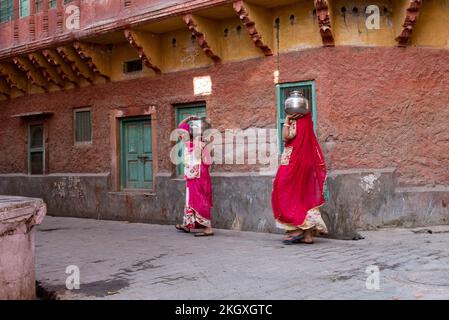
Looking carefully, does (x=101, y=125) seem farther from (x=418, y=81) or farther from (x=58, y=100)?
(x=418, y=81)

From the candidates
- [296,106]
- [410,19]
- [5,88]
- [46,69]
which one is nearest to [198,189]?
[296,106]

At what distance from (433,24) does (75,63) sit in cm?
704

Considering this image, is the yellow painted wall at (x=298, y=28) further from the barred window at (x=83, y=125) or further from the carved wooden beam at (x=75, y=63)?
the barred window at (x=83, y=125)

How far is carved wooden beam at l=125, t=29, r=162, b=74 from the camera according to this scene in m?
9.67

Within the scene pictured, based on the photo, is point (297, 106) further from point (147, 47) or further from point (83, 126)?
point (83, 126)

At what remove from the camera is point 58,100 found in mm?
11961

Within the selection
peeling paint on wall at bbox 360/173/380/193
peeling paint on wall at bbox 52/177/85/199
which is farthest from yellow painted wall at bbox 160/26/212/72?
peeling paint on wall at bbox 360/173/380/193

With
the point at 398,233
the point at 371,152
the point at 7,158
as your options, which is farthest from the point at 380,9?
the point at 7,158

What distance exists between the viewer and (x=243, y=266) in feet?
17.8

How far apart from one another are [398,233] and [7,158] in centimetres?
996

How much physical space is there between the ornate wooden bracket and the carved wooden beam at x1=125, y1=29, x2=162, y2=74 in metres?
2.19

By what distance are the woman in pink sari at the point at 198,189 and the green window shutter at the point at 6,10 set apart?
6.94 m

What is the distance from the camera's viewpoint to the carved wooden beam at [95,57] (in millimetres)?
10664
